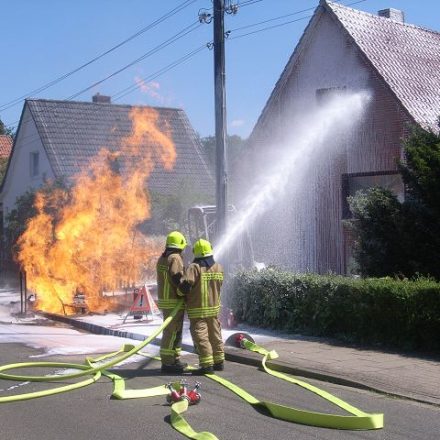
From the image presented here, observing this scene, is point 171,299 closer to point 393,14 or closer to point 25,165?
point 393,14

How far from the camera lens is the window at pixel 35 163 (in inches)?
1211

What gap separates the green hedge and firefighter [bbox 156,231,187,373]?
295cm

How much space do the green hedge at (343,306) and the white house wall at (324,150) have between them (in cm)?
684

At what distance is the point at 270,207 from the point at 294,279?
25.3ft

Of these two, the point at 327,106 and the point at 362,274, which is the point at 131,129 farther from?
the point at 362,274

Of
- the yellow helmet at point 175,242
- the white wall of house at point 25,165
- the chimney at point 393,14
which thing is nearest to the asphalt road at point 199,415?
the yellow helmet at point 175,242

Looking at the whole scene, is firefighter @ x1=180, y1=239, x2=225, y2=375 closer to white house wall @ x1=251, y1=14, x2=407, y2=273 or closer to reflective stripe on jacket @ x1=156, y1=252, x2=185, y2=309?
reflective stripe on jacket @ x1=156, y1=252, x2=185, y2=309

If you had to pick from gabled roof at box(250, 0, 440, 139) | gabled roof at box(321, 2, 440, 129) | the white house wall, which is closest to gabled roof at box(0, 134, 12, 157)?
gabled roof at box(250, 0, 440, 139)

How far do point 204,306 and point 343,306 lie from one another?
2882 mm

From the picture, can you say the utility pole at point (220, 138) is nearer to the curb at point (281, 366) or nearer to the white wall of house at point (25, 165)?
the curb at point (281, 366)

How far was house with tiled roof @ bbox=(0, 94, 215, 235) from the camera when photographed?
29047 millimetres

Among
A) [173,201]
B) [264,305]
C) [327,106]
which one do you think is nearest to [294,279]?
[264,305]

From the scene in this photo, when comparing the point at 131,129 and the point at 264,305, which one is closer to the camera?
the point at 264,305

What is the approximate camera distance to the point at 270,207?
18938 mm
